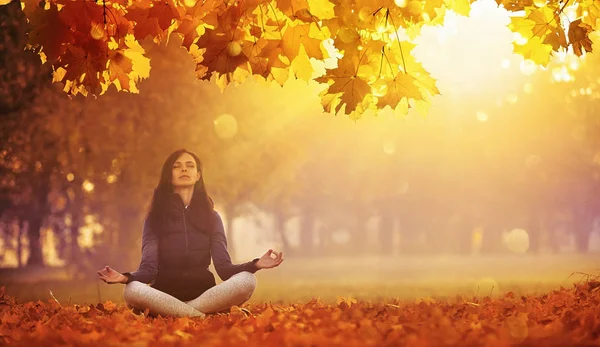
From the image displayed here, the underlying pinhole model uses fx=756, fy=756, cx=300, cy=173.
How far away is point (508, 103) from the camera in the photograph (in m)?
37.1

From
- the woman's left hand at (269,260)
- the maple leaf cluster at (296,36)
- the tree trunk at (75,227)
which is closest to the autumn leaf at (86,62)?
the maple leaf cluster at (296,36)

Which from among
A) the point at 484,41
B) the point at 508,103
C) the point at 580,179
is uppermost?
the point at 484,41

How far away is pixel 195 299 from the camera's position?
7.30 metres

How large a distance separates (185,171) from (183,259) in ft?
2.88

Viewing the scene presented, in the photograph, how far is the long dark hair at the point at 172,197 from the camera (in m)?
7.45

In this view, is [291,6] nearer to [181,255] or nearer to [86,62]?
[86,62]

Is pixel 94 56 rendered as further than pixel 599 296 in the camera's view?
No

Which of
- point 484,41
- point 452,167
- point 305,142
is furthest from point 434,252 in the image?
point 305,142

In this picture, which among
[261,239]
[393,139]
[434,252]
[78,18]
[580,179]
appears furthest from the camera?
[261,239]

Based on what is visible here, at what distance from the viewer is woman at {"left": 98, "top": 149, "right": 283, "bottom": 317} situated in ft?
23.6

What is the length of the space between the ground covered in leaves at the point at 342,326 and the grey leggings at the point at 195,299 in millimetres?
113

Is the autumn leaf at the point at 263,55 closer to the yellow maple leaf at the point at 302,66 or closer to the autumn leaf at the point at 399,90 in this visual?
the yellow maple leaf at the point at 302,66

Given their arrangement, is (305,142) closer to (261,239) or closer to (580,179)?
(580,179)

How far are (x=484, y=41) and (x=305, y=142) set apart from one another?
Result: 1401cm
